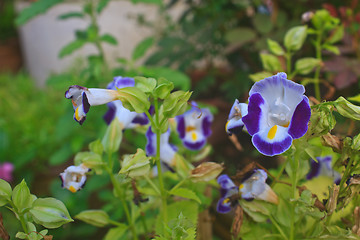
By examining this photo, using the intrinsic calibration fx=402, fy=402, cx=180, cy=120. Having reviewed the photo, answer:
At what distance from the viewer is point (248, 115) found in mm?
361

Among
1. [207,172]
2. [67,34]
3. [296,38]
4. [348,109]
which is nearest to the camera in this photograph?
[348,109]

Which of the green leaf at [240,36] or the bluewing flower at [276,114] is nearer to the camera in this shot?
the bluewing flower at [276,114]

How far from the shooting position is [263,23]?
40.1 inches

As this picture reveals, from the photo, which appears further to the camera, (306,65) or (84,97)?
(306,65)

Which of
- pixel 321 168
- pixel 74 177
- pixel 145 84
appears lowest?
pixel 321 168

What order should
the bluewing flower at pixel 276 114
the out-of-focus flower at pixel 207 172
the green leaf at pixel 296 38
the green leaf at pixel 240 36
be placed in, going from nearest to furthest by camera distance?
1. the bluewing flower at pixel 276 114
2. the out-of-focus flower at pixel 207 172
3. the green leaf at pixel 296 38
4. the green leaf at pixel 240 36

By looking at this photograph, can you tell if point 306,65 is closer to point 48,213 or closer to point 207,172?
point 207,172

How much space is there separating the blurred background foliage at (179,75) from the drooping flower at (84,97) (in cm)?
36

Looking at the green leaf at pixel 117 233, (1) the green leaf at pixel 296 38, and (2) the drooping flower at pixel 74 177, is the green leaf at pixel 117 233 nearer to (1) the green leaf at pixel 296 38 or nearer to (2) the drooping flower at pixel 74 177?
(2) the drooping flower at pixel 74 177

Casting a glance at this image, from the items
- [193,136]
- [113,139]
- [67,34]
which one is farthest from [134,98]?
[67,34]

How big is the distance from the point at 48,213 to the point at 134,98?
0.13m

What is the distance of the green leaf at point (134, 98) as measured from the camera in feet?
1.25

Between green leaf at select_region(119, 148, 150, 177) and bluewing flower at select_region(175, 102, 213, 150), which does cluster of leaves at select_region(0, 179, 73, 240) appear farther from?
bluewing flower at select_region(175, 102, 213, 150)

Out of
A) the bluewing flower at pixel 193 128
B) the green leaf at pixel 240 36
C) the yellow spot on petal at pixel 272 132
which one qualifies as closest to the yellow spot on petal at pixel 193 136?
the bluewing flower at pixel 193 128
